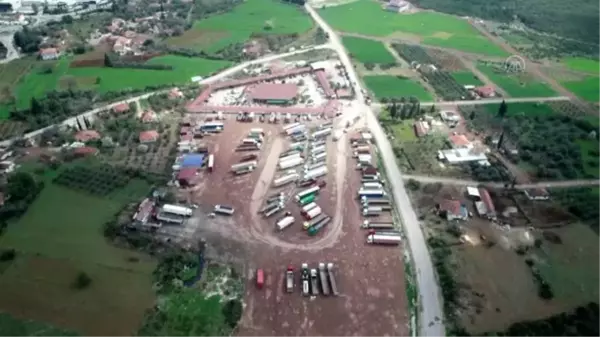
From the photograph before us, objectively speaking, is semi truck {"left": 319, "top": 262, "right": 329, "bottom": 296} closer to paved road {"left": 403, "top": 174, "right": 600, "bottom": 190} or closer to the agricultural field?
paved road {"left": 403, "top": 174, "right": 600, "bottom": 190}

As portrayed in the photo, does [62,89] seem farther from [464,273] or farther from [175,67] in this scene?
[464,273]

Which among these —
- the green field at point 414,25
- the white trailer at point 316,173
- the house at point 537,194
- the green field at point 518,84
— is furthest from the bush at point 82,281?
the green field at point 414,25

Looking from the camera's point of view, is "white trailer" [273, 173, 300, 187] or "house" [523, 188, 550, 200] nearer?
"house" [523, 188, 550, 200]

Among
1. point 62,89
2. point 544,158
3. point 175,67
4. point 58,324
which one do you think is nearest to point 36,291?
point 58,324

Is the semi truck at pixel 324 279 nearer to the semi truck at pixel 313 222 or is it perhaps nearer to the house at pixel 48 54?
the semi truck at pixel 313 222

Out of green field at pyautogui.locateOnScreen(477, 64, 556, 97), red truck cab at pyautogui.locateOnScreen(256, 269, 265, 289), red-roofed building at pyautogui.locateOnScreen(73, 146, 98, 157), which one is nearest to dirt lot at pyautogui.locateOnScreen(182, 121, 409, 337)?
red truck cab at pyautogui.locateOnScreen(256, 269, 265, 289)

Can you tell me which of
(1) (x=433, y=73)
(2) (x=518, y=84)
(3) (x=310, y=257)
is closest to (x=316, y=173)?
(3) (x=310, y=257)

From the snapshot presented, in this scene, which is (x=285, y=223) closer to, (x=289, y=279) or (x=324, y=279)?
(x=289, y=279)
